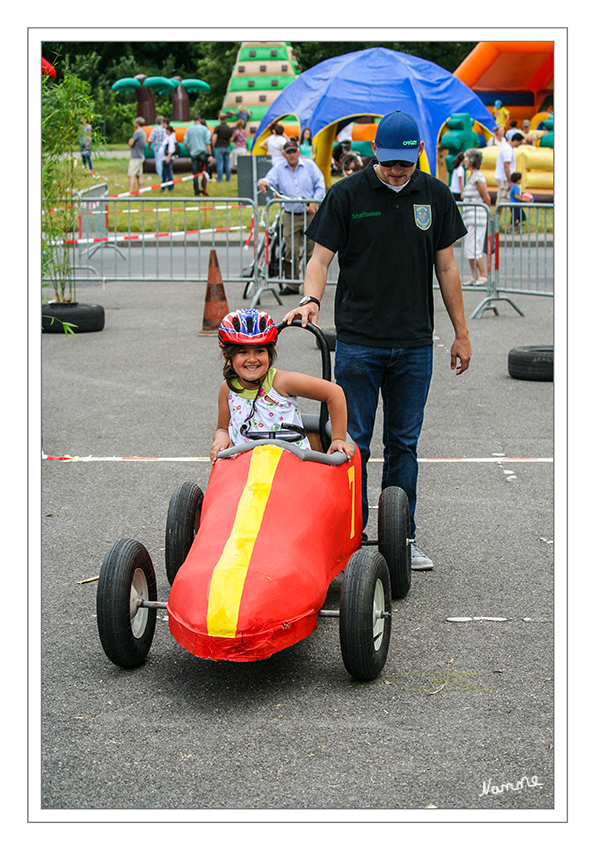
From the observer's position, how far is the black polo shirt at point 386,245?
4.68 metres

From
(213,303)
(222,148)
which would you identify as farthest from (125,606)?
(222,148)

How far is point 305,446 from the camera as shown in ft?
14.7

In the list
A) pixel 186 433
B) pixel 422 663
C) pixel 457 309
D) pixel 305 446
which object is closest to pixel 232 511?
pixel 305 446

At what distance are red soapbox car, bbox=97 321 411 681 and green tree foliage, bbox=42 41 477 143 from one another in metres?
40.7

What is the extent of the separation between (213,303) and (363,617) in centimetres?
886

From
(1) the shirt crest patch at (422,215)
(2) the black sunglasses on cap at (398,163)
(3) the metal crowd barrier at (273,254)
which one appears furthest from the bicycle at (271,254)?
(2) the black sunglasses on cap at (398,163)

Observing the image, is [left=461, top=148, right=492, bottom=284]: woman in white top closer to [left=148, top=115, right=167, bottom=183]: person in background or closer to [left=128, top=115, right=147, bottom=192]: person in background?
[left=128, top=115, right=147, bottom=192]: person in background

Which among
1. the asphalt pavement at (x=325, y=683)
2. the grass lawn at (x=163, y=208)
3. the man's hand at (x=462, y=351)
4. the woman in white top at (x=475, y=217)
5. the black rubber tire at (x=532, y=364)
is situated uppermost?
the grass lawn at (x=163, y=208)

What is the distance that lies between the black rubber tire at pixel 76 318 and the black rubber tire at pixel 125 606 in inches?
329

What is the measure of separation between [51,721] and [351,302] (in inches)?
91.2

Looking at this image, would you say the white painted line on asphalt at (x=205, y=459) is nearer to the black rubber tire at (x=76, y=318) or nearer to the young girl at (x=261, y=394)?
the young girl at (x=261, y=394)

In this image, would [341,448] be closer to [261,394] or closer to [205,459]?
[261,394]

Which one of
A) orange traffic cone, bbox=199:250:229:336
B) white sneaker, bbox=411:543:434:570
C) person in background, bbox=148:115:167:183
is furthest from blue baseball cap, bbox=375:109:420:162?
person in background, bbox=148:115:167:183

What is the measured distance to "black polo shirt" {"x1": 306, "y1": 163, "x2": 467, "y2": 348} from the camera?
184 inches
